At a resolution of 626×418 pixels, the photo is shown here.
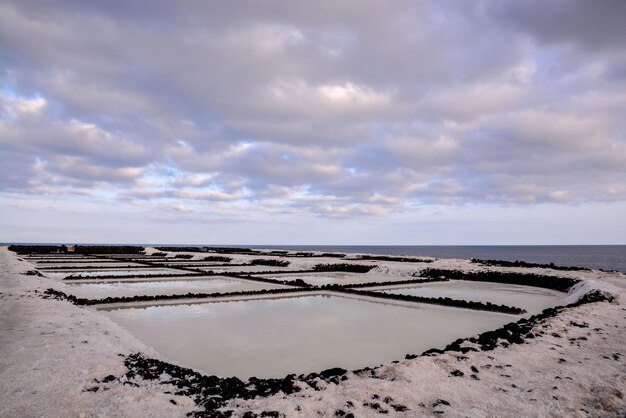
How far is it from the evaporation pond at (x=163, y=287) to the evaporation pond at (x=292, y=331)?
401cm

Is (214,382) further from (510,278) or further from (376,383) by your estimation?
(510,278)

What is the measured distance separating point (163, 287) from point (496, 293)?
56.1 feet

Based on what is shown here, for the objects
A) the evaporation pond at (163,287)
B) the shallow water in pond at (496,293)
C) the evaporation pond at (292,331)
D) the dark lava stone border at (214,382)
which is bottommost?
the shallow water in pond at (496,293)

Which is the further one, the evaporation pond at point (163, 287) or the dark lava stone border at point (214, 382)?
the evaporation pond at point (163, 287)

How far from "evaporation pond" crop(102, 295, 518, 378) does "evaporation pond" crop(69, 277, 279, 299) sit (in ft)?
13.2

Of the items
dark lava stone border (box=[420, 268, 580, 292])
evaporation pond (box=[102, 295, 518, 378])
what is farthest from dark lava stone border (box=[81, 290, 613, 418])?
dark lava stone border (box=[420, 268, 580, 292])

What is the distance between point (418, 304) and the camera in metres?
15.2

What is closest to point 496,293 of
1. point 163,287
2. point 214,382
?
point 163,287

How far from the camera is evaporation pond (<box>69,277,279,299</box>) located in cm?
1772

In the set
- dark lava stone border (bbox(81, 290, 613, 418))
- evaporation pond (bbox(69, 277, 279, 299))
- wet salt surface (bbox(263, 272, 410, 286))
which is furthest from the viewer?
wet salt surface (bbox(263, 272, 410, 286))

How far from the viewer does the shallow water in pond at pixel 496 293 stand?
16703mm

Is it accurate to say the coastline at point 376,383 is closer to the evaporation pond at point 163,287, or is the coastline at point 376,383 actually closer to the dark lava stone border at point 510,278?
the evaporation pond at point 163,287

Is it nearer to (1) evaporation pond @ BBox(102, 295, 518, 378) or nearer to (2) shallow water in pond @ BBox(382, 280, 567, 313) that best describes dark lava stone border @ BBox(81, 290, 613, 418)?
(1) evaporation pond @ BBox(102, 295, 518, 378)

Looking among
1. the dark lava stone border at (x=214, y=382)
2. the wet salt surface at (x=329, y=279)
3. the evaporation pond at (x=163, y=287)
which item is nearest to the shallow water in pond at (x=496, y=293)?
the wet salt surface at (x=329, y=279)
